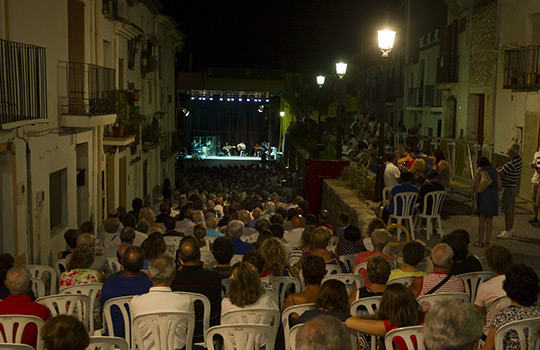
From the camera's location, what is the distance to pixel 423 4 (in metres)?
35.2

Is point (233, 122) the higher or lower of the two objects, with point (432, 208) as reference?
higher

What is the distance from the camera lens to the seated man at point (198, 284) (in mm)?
6164

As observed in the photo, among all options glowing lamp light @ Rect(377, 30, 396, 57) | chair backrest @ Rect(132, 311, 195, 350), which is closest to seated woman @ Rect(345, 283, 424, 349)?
chair backrest @ Rect(132, 311, 195, 350)

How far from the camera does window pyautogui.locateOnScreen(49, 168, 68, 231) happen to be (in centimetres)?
1341

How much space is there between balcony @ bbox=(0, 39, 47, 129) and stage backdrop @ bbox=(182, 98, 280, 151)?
42.9m

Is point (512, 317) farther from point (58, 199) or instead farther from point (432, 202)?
point (58, 199)

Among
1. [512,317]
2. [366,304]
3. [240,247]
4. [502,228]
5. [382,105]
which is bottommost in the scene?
[502,228]

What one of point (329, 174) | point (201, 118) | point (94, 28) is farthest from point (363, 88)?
point (94, 28)

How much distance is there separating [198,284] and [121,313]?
77cm

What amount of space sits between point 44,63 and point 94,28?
438cm

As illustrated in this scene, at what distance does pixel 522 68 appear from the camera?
18391mm

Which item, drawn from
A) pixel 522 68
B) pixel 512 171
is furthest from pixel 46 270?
pixel 522 68

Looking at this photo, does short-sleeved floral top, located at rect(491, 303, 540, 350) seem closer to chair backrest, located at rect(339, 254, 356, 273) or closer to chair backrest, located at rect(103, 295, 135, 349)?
chair backrest, located at rect(103, 295, 135, 349)

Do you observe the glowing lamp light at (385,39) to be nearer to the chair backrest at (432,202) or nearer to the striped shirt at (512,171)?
the chair backrest at (432,202)
